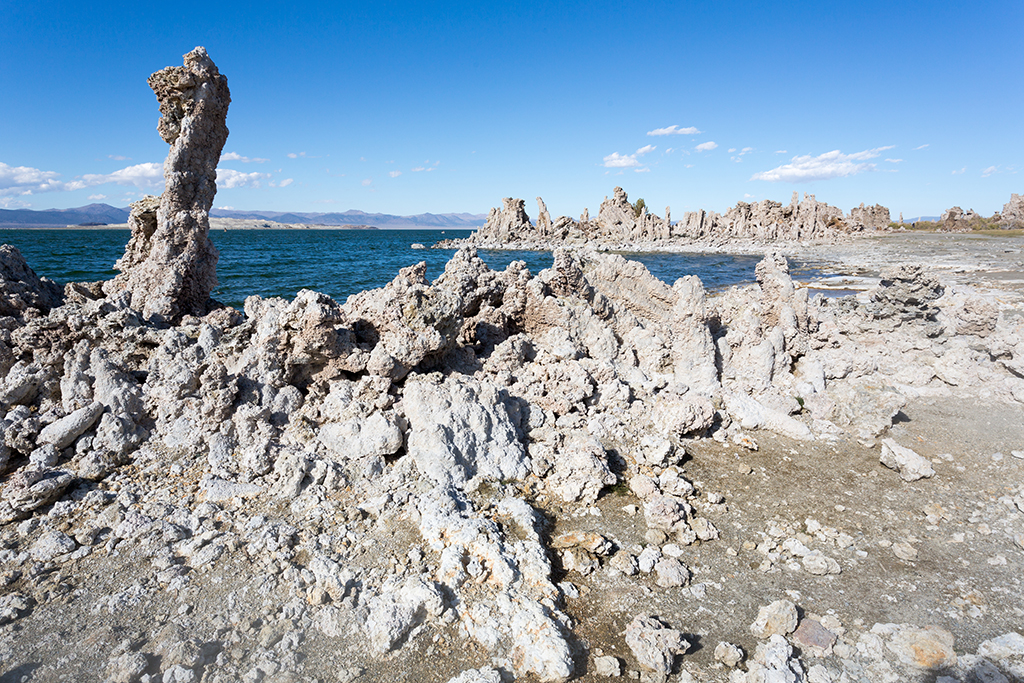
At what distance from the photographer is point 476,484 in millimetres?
4180

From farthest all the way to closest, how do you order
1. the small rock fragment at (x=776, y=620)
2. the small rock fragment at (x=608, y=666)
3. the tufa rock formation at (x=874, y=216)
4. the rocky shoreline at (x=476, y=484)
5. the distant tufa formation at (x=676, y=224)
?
the tufa rock formation at (x=874, y=216) → the distant tufa formation at (x=676, y=224) → the small rock fragment at (x=776, y=620) → the rocky shoreline at (x=476, y=484) → the small rock fragment at (x=608, y=666)

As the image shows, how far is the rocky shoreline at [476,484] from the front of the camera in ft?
9.07

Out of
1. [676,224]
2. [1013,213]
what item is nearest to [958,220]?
[1013,213]

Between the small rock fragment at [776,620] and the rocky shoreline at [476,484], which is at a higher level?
the rocky shoreline at [476,484]

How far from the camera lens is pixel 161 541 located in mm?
3340

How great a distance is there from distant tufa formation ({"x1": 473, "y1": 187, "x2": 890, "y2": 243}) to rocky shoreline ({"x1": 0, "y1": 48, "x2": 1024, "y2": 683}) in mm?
57936

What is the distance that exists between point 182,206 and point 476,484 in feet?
18.2

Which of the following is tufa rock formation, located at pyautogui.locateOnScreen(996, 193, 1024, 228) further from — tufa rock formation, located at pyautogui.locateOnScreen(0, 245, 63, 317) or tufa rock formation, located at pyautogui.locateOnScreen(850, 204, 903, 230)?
tufa rock formation, located at pyautogui.locateOnScreen(0, 245, 63, 317)

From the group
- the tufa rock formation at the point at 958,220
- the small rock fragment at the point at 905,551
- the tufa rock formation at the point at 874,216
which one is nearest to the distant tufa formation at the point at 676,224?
the tufa rock formation at the point at 874,216

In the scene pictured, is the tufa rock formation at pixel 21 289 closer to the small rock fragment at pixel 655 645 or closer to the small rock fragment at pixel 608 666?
the small rock fragment at pixel 608 666

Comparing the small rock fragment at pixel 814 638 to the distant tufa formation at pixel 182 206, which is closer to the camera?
the small rock fragment at pixel 814 638

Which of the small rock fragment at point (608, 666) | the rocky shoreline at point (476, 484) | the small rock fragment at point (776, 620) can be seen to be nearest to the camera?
the small rock fragment at point (608, 666)

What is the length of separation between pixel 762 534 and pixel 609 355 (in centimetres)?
316

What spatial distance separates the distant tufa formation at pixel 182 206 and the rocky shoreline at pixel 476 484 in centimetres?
4
